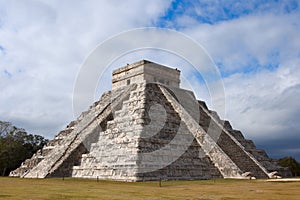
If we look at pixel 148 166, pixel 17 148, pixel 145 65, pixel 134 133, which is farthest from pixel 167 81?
pixel 17 148

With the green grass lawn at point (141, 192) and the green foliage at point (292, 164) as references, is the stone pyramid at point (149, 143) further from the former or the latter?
the green foliage at point (292, 164)

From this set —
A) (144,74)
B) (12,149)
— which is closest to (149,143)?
(144,74)

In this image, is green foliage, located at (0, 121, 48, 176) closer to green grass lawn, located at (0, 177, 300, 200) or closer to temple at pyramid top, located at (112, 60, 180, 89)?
temple at pyramid top, located at (112, 60, 180, 89)

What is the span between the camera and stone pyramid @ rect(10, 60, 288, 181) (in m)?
19.5

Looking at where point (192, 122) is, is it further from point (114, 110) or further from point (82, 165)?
point (82, 165)

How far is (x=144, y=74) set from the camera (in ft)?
94.4

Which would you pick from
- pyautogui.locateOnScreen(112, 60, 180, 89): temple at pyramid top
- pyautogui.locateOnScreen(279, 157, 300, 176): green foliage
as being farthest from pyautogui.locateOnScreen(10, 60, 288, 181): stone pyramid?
pyautogui.locateOnScreen(279, 157, 300, 176): green foliage

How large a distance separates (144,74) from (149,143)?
33.8 ft

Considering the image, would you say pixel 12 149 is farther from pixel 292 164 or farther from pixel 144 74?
pixel 292 164

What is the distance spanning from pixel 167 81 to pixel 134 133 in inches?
432

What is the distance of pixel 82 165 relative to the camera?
22016mm

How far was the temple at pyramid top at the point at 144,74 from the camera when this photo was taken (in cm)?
2898

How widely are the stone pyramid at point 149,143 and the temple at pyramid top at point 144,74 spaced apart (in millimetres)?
89

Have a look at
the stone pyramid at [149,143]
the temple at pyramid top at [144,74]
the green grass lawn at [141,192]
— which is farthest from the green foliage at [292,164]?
the green grass lawn at [141,192]
